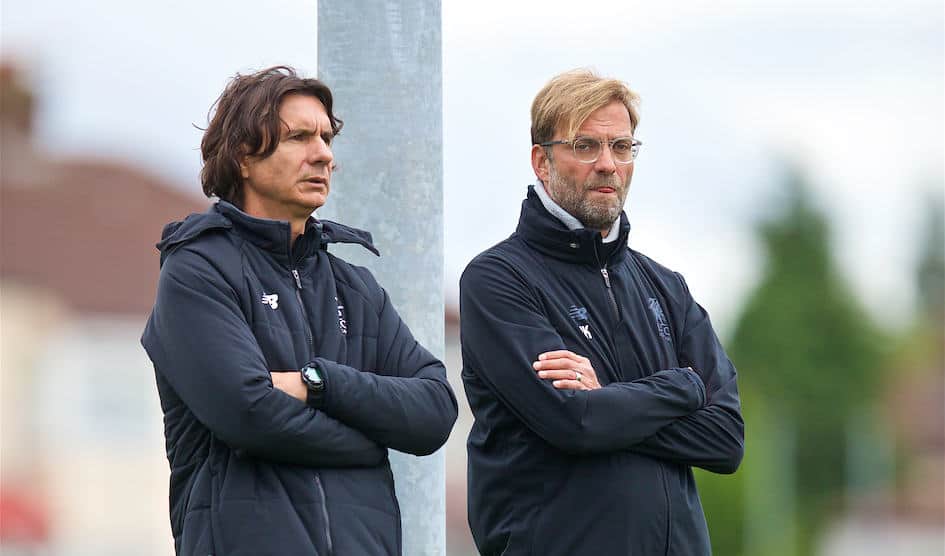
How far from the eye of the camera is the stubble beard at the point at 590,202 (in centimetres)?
550

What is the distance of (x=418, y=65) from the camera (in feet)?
18.1

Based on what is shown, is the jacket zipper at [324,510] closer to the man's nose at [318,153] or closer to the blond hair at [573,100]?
the man's nose at [318,153]

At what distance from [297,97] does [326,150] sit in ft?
0.56

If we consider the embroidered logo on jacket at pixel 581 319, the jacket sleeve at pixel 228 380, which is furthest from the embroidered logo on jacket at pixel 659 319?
the jacket sleeve at pixel 228 380

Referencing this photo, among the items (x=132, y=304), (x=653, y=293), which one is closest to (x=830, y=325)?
(x=132, y=304)

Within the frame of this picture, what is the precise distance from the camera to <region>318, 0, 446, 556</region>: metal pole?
548 centimetres

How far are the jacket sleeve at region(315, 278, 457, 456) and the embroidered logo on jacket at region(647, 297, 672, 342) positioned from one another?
2.45ft

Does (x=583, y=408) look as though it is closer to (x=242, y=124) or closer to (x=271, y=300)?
(x=271, y=300)

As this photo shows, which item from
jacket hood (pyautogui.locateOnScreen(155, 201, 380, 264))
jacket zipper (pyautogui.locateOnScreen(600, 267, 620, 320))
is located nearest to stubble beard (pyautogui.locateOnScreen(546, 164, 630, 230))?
jacket zipper (pyautogui.locateOnScreen(600, 267, 620, 320))

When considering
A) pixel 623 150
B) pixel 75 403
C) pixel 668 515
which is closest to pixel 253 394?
pixel 668 515

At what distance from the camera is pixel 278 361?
4.80m

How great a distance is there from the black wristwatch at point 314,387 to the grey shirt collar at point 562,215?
43.7 inches

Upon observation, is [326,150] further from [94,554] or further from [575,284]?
[94,554]

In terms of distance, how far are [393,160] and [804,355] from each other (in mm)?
74788
